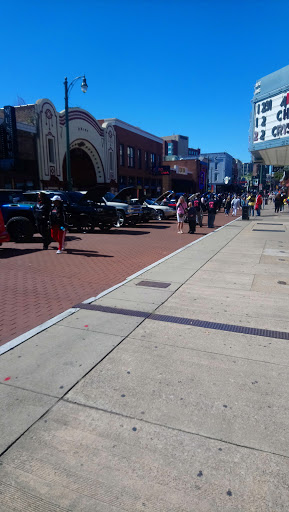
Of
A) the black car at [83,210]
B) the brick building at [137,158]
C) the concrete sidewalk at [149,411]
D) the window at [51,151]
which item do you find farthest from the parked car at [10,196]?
the brick building at [137,158]

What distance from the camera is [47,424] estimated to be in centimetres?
260

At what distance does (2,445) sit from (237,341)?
109 inches

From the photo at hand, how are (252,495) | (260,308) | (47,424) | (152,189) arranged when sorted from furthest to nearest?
(152,189) < (260,308) < (47,424) < (252,495)

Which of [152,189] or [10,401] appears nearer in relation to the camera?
[10,401]

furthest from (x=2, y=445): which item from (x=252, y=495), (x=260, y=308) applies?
(x=260, y=308)

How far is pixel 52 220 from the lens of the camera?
9555 mm

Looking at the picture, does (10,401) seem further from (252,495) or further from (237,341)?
Result: (237,341)

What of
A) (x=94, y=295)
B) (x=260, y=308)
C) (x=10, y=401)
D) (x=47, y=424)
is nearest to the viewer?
(x=47, y=424)

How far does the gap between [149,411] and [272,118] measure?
22.5 m

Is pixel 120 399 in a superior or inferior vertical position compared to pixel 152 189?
inferior

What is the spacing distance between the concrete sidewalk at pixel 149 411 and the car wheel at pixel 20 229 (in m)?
7.48

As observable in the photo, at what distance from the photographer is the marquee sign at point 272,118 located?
65.5 ft

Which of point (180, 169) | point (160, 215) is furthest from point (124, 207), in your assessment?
point (180, 169)

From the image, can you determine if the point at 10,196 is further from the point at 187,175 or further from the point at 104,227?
the point at 187,175
